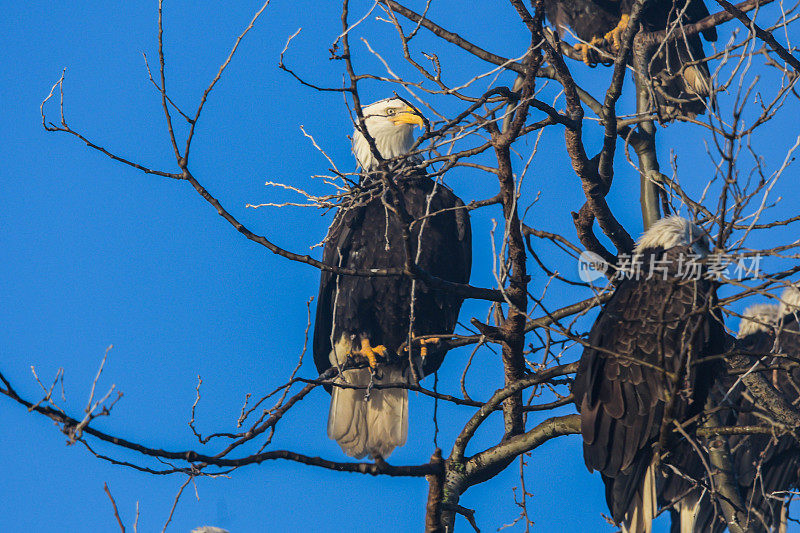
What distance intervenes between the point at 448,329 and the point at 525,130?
8.54 feet

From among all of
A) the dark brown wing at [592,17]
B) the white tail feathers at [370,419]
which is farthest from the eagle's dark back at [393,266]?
the dark brown wing at [592,17]

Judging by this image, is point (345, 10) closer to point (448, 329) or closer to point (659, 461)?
point (659, 461)

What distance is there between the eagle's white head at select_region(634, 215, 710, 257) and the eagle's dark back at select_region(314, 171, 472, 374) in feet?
5.28

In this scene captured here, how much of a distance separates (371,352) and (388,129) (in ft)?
5.56

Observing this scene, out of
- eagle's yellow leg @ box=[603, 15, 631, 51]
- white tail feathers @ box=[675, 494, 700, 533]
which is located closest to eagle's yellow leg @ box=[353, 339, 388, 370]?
white tail feathers @ box=[675, 494, 700, 533]

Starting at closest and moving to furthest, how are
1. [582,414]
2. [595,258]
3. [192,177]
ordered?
[192,177] < [582,414] < [595,258]

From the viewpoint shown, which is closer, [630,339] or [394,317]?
[630,339]

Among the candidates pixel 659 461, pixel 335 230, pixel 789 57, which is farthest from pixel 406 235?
pixel 335 230

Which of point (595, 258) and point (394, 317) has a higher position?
point (394, 317)

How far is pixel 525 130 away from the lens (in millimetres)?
3121

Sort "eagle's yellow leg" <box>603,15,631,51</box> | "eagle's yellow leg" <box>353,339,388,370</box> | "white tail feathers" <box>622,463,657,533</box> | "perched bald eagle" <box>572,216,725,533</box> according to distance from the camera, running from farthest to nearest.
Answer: "eagle's yellow leg" <box>603,15,631,51</box>
"eagle's yellow leg" <box>353,339,388,370</box>
"white tail feathers" <box>622,463,657,533</box>
"perched bald eagle" <box>572,216,725,533</box>

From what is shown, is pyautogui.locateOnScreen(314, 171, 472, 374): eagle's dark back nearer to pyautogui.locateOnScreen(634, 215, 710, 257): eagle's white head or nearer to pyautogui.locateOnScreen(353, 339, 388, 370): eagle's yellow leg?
pyautogui.locateOnScreen(353, 339, 388, 370): eagle's yellow leg

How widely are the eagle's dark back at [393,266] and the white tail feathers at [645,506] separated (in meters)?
1.88

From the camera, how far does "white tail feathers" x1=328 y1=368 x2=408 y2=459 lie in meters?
5.70
